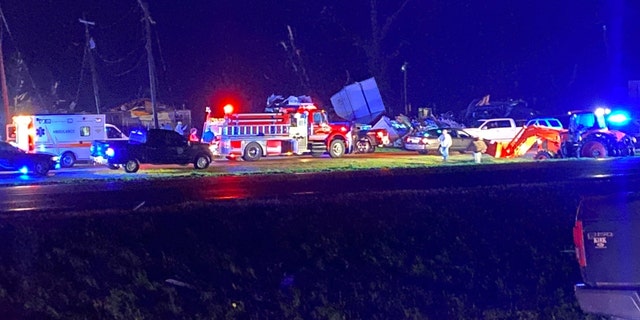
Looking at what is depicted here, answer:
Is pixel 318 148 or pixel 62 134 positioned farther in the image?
pixel 318 148

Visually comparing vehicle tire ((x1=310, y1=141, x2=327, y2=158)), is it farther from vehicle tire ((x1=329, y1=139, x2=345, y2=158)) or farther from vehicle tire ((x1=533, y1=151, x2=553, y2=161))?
vehicle tire ((x1=533, y1=151, x2=553, y2=161))

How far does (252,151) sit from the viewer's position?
3375cm

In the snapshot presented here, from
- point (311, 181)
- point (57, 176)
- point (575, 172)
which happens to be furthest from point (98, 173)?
point (575, 172)

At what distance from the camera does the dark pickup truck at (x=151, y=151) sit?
28203 mm

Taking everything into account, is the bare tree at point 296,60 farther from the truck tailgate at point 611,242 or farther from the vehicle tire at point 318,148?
the truck tailgate at point 611,242

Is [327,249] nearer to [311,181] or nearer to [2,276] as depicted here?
[2,276]

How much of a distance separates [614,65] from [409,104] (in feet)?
62.2

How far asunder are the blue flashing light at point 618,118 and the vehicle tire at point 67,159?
73.8 ft

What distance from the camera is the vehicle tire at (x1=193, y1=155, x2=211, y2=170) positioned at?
29906mm

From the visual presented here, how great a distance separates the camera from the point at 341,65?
68.6 m

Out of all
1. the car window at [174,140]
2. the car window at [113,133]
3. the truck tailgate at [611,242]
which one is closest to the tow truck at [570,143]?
the car window at [174,140]

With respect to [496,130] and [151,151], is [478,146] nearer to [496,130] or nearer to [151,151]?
[496,130]

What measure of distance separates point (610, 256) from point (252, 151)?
27625 mm

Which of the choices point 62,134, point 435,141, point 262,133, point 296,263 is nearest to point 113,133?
point 62,134
